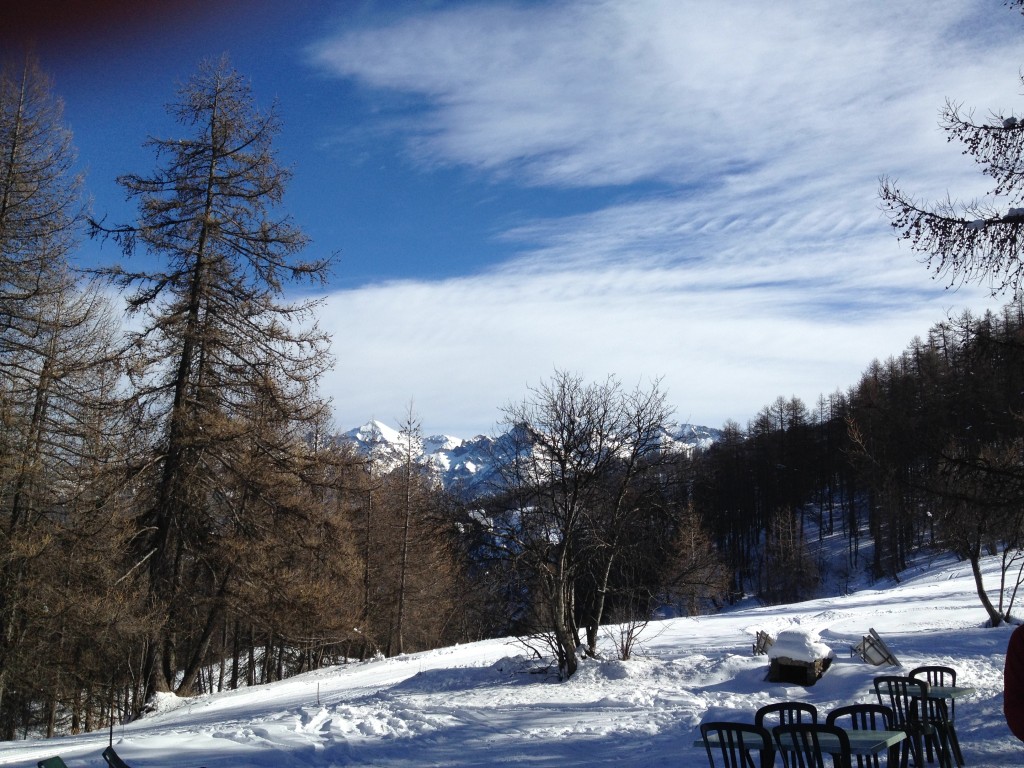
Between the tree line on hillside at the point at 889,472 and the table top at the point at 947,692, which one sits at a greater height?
the tree line on hillside at the point at 889,472

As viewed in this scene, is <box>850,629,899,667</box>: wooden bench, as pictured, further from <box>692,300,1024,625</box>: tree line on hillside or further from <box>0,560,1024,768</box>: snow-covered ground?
<box>692,300,1024,625</box>: tree line on hillside

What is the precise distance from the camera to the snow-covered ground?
30.3 ft

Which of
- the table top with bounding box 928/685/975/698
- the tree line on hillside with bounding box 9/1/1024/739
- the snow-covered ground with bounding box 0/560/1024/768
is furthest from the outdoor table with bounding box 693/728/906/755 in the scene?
the tree line on hillside with bounding box 9/1/1024/739

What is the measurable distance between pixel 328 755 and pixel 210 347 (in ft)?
37.7

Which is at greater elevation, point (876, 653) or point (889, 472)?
Answer: point (889, 472)

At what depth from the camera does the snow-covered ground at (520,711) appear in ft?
30.3

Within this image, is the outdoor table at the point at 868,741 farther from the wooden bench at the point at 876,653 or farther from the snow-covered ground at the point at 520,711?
the wooden bench at the point at 876,653

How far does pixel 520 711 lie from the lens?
12.5 m

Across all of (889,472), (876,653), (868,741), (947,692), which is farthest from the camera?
(876,653)

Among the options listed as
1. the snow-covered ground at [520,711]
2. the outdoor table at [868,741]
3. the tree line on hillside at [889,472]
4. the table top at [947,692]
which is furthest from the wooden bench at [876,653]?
the outdoor table at [868,741]

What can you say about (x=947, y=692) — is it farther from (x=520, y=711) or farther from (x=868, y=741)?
(x=520, y=711)

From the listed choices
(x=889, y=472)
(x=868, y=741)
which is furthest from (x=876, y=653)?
(x=868, y=741)

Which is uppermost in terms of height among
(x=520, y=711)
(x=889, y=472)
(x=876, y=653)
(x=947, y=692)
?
(x=889, y=472)

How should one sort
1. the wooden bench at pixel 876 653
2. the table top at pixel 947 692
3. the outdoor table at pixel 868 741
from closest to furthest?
the outdoor table at pixel 868 741, the table top at pixel 947 692, the wooden bench at pixel 876 653
